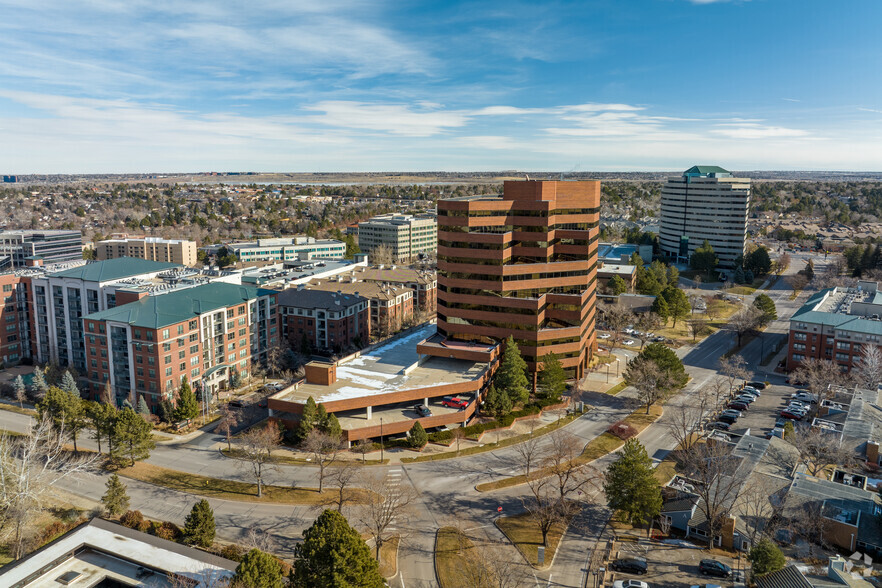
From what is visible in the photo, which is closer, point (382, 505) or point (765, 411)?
point (382, 505)

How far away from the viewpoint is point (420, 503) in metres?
54.1

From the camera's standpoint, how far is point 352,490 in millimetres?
55625

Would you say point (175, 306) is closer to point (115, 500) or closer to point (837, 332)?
point (115, 500)

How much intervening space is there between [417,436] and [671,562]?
91.4 feet

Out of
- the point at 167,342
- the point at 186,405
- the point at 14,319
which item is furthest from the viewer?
the point at 14,319

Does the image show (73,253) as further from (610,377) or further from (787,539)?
(787,539)

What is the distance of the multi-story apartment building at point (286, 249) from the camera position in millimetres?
173125

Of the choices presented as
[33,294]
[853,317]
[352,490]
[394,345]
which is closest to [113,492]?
[352,490]

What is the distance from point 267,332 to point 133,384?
22902 mm

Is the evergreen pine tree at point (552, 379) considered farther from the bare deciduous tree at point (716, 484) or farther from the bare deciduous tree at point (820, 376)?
the bare deciduous tree at point (820, 376)

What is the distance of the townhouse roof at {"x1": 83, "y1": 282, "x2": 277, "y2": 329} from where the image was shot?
74.2 m

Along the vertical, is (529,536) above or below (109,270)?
below

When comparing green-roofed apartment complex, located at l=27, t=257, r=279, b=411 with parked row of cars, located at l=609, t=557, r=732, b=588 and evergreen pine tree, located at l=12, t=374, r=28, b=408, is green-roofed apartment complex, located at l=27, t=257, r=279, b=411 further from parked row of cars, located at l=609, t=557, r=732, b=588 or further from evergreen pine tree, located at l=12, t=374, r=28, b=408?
parked row of cars, located at l=609, t=557, r=732, b=588

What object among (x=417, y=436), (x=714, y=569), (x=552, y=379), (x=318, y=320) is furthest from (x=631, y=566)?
(x=318, y=320)
